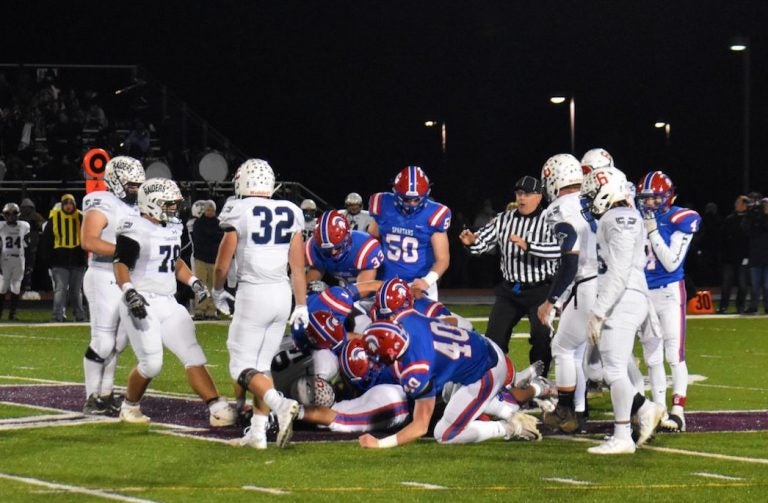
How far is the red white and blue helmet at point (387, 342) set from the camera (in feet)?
25.8

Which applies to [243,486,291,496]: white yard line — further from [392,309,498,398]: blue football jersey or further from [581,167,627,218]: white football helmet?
[581,167,627,218]: white football helmet

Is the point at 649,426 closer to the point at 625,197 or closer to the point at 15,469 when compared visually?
the point at 625,197

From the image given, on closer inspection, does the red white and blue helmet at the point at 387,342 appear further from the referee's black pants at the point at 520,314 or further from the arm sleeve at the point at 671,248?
the referee's black pants at the point at 520,314

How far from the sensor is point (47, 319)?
19.7 m

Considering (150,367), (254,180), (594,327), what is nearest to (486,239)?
(254,180)

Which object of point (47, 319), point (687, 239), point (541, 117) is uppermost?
point (541, 117)

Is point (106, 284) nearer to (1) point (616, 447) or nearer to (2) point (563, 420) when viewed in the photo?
(2) point (563, 420)

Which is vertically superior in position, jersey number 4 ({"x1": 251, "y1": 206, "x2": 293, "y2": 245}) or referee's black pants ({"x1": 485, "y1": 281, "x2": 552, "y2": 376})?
jersey number 4 ({"x1": 251, "y1": 206, "x2": 293, "y2": 245})

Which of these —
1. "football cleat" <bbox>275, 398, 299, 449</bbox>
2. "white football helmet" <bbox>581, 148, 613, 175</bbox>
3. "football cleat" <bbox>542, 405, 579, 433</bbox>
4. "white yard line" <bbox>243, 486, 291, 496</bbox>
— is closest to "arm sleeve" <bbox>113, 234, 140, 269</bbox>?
"football cleat" <bbox>275, 398, 299, 449</bbox>

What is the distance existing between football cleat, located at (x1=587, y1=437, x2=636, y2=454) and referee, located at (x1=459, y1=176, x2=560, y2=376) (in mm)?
2053

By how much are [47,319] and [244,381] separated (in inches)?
476

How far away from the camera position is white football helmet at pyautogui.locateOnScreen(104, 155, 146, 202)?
9.73 metres

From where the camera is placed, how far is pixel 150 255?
9125mm

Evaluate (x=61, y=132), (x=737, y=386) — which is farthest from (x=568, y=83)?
(x=737, y=386)
